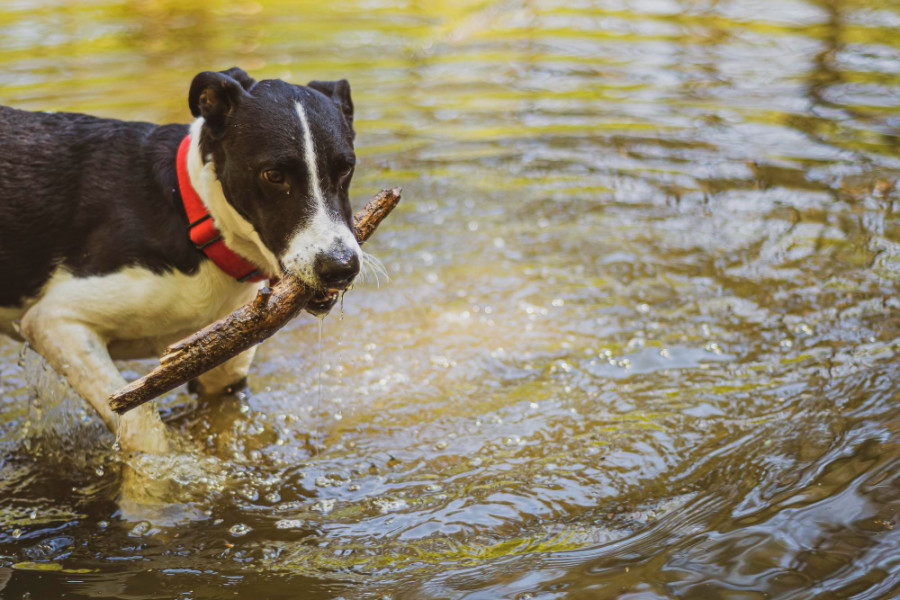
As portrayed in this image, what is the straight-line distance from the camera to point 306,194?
11.0 feet

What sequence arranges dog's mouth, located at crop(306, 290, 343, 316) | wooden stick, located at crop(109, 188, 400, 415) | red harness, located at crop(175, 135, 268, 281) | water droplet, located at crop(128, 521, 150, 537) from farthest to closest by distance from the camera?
red harness, located at crop(175, 135, 268, 281)
water droplet, located at crop(128, 521, 150, 537)
dog's mouth, located at crop(306, 290, 343, 316)
wooden stick, located at crop(109, 188, 400, 415)

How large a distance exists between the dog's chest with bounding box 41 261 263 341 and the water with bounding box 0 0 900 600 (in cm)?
61

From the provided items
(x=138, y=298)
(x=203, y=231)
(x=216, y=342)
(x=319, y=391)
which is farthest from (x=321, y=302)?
(x=319, y=391)

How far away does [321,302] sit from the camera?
344 cm

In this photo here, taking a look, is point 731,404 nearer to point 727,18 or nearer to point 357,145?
point 357,145

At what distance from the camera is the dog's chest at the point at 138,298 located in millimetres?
3727

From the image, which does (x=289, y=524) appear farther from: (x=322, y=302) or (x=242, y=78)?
(x=242, y=78)

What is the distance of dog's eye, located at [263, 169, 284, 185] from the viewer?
336 centimetres

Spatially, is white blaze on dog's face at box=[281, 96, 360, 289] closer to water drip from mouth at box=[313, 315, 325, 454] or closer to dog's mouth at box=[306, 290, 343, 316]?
dog's mouth at box=[306, 290, 343, 316]

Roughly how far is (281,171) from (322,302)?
52 centimetres

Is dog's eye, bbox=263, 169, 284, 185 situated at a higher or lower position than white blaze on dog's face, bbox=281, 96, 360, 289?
higher

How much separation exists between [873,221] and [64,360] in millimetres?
5243

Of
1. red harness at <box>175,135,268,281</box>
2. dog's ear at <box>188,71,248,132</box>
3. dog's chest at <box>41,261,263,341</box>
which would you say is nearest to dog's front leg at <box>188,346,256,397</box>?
dog's chest at <box>41,261,263,341</box>

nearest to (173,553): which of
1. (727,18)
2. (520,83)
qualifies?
(520,83)
